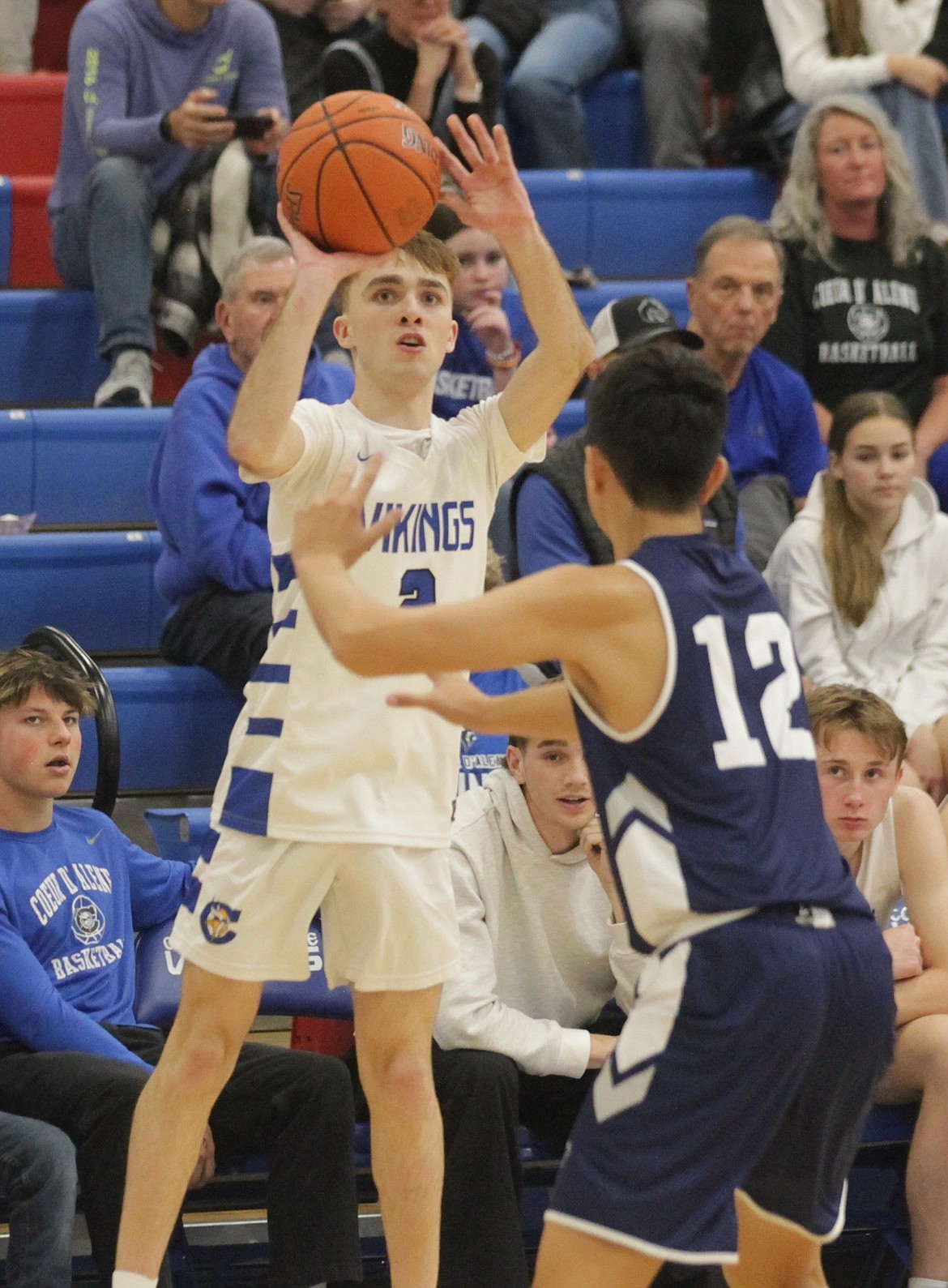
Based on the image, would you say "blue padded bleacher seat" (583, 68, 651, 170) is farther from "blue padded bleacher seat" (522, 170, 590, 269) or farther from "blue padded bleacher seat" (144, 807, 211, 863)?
"blue padded bleacher seat" (144, 807, 211, 863)

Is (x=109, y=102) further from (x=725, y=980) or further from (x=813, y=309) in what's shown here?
(x=725, y=980)

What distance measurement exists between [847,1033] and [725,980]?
204 mm

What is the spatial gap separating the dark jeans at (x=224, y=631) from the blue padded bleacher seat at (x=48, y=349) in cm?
166

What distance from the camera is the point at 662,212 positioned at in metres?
7.73

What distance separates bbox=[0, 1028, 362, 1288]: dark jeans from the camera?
3814mm

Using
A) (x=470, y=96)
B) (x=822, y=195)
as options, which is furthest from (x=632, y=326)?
(x=470, y=96)

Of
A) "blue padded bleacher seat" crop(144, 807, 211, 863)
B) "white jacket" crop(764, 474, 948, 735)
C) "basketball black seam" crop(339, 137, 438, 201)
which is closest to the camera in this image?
"basketball black seam" crop(339, 137, 438, 201)

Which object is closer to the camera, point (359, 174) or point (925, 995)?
point (359, 174)

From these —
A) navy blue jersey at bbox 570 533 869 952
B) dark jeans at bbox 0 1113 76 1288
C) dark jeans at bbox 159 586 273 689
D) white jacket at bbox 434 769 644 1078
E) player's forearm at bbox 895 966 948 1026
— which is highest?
dark jeans at bbox 159 586 273 689

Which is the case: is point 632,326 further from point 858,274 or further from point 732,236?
point 858,274

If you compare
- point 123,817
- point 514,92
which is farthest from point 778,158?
point 123,817

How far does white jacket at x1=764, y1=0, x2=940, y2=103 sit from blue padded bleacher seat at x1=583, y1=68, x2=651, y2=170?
3.17 ft

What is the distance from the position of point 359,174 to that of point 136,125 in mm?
3283

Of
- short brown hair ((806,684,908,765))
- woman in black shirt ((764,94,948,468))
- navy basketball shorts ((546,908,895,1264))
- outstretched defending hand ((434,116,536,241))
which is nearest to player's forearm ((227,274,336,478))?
outstretched defending hand ((434,116,536,241))
